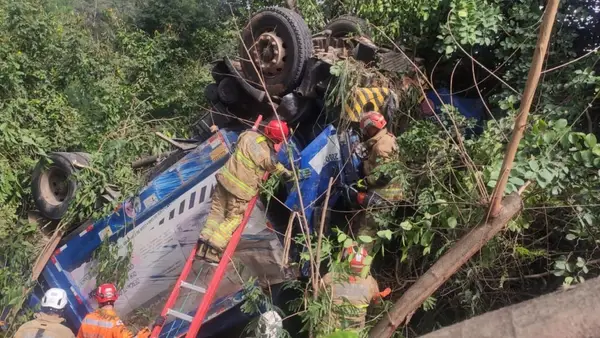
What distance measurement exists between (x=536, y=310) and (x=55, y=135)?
597 cm

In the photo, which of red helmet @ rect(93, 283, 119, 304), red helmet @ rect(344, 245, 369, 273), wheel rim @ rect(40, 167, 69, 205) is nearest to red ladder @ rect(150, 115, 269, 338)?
red helmet @ rect(93, 283, 119, 304)

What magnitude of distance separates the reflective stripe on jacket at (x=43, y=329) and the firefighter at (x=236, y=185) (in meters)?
1.17

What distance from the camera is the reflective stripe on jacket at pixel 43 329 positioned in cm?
432

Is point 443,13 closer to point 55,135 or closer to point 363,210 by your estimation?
point 363,210

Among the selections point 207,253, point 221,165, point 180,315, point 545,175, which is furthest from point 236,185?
point 545,175

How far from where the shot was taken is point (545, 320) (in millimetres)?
1164

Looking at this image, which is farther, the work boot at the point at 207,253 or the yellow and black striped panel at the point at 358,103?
the yellow and black striped panel at the point at 358,103

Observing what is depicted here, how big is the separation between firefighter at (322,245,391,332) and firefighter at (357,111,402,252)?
0.37 metres

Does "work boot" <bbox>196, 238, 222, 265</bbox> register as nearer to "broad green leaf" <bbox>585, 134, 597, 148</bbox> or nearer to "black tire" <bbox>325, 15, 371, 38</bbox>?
"black tire" <bbox>325, 15, 371, 38</bbox>

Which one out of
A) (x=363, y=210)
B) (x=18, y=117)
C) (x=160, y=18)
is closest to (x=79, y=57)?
(x=18, y=117)

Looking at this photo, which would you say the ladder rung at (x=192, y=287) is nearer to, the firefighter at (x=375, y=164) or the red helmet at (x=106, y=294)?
the red helmet at (x=106, y=294)

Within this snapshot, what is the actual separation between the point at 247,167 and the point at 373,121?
0.96 metres

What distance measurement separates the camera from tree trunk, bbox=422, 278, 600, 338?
115 centimetres

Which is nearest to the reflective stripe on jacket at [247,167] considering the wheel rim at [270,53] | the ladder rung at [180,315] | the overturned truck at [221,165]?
the overturned truck at [221,165]
